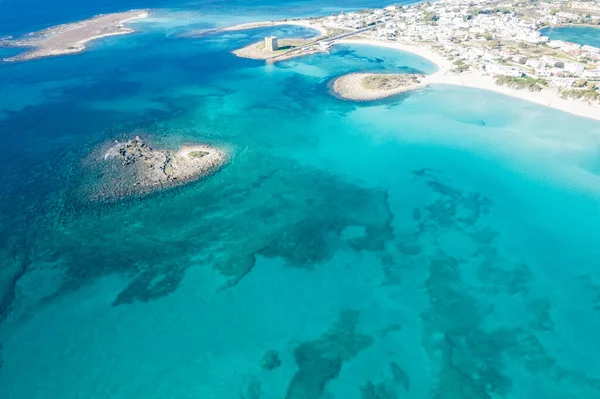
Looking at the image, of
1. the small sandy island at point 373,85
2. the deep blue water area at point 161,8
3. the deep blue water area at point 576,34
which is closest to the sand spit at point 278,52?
the small sandy island at point 373,85

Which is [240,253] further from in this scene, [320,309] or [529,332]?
[529,332]

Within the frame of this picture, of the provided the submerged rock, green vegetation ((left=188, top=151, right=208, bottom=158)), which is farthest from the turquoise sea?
green vegetation ((left=188, top=151, right=208, bottom=158))

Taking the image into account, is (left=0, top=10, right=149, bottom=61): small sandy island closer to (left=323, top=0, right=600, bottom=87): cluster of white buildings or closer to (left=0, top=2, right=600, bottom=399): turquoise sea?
(left=0, top=2, right=600, bottom=399): turquoise sea

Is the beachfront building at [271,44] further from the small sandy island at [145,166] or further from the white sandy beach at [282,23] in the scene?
the small sandy island at [145,166]

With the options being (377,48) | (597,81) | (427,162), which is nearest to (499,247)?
(427,162)

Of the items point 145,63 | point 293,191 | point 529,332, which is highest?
point 145,63

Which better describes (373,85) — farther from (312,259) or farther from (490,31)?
(490,31)

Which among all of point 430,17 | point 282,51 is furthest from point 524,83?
point 430,17
